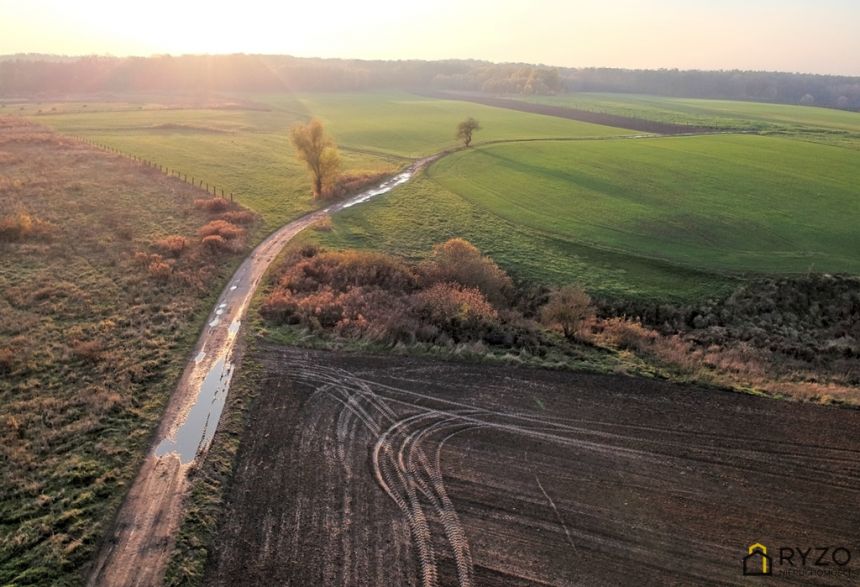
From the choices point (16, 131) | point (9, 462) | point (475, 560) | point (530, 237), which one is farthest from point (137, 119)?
point (475, 560)

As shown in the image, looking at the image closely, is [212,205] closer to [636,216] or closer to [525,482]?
[636,216]

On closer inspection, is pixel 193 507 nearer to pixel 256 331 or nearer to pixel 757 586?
pixel 256 331

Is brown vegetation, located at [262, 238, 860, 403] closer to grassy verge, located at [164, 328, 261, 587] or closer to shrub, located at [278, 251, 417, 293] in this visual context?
shrub, located at [278, 251, 417, 293]

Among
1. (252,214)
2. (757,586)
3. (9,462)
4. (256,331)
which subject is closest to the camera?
(757,586)

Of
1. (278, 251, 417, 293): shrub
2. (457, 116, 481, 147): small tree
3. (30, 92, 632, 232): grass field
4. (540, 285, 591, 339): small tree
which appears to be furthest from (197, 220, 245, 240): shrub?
(457, 116, 481, 147): small tree

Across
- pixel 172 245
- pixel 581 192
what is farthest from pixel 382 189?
pixel 172 245

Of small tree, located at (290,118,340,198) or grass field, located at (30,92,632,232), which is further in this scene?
grass field, located at (30,92,632,232)
